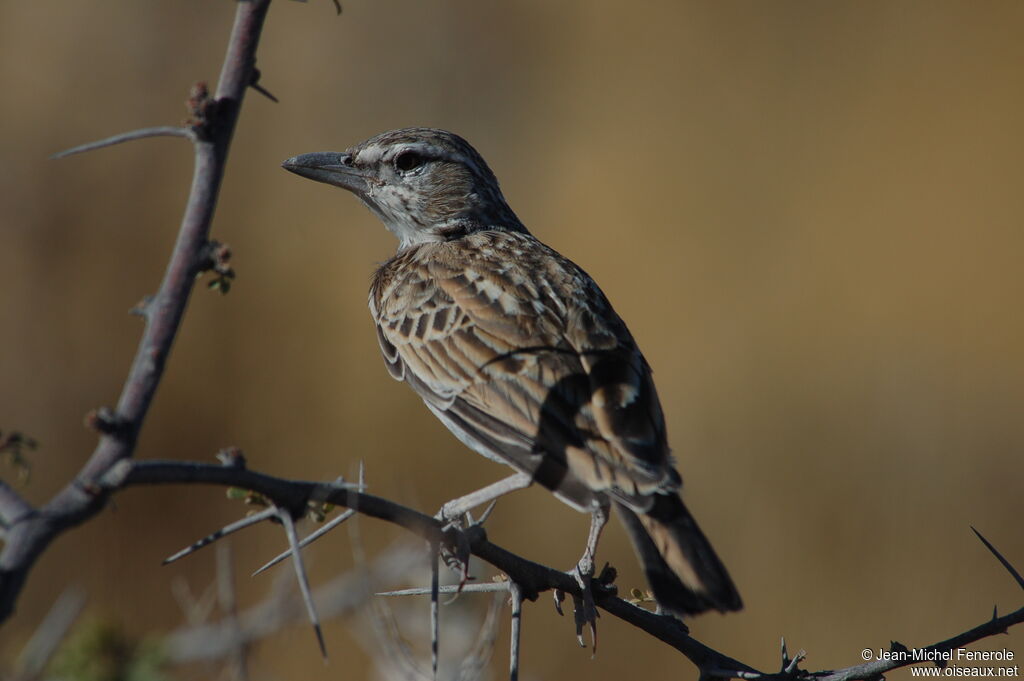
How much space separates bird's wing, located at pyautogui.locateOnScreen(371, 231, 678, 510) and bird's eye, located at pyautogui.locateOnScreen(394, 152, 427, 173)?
1.85 feet

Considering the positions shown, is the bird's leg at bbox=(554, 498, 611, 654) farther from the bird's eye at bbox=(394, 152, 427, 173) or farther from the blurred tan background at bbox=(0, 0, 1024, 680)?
the blurred tan background at bbox=(0, 0, 1024, 680)

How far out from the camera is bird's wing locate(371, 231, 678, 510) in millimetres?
3986

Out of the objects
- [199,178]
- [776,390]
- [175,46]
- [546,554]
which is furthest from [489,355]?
[175,46]

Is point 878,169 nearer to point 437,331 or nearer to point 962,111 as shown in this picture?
point 962,111

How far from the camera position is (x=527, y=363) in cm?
452

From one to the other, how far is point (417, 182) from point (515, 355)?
2073 millimetres

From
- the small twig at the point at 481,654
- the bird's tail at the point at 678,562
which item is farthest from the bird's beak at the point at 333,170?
the bird's tail at the point at 678,562

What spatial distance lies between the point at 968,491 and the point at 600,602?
21.6 ft

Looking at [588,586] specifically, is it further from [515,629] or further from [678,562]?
[515,629]

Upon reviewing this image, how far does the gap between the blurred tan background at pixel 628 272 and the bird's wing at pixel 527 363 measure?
363cm

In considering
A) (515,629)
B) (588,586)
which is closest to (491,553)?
(515,629)

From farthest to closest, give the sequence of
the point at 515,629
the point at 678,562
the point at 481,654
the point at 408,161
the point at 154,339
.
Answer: the point at 408,161 < the point at 481,654 < the point at 678,562 < the point at 515,629 < the point at 154,339

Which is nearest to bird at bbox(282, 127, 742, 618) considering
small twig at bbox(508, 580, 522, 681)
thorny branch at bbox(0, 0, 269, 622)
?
small twig at bbox(508, 580, 522, 681)

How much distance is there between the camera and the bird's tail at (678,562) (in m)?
3.76
